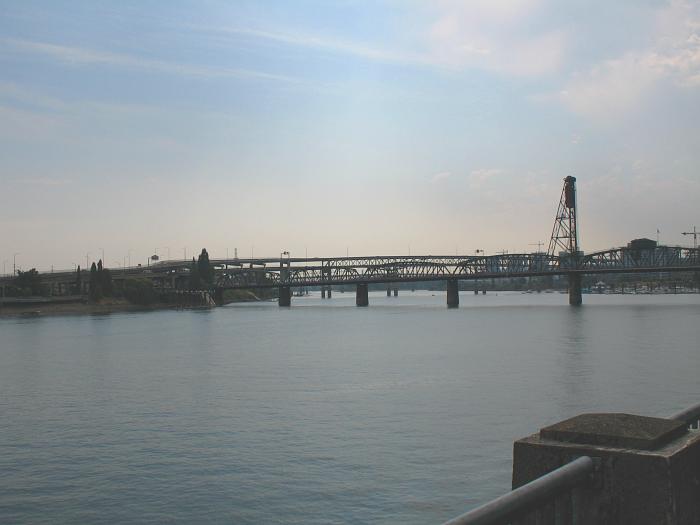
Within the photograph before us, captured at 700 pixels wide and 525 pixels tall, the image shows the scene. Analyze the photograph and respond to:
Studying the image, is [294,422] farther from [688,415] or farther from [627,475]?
[627,475]

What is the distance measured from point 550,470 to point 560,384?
149 ft

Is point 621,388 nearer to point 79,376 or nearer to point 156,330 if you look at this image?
point 79,376

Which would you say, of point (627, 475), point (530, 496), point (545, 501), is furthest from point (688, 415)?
point (530, 496)

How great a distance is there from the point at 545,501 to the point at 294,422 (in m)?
32.4

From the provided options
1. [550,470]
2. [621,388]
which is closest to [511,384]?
[621,388]

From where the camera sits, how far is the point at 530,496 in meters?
5.75

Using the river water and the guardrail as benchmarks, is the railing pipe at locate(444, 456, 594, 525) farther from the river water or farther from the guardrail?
the river water

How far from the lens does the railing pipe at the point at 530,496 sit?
5.38 metres

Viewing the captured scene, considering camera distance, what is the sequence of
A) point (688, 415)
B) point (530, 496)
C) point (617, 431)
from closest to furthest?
1. point (530, 496)
2. point (617, 431)
3. point (688, 415)

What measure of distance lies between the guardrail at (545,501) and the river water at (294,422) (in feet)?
54.2

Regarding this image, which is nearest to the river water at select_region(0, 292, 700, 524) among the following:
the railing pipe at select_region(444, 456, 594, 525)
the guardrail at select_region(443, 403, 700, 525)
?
the guardrail at select_region(443, 403, 700, 525)

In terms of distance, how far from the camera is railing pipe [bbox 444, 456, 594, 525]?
5375 mm

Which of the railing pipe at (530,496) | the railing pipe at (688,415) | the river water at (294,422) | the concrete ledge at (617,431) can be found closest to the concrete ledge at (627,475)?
the concrete ledge at (617,431)

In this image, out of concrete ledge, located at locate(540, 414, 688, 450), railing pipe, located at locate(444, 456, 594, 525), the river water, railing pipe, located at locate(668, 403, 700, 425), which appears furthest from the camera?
the river water
